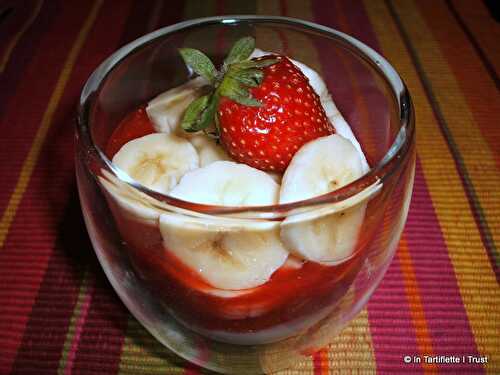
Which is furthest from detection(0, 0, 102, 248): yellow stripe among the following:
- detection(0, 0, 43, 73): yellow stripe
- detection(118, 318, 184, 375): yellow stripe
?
detection(118, 318, 184, 375): yellow stripe

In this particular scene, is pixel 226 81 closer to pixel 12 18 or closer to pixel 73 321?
pixel 73 321

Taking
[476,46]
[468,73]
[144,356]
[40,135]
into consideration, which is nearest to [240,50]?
[144,356]

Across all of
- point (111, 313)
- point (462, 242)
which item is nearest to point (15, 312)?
point (111, 313)

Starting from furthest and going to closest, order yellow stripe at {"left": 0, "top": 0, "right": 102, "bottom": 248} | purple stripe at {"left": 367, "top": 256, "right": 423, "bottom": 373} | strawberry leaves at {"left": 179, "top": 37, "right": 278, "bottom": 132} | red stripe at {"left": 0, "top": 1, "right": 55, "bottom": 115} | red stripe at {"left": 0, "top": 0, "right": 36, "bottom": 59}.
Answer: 1. red stripe at {"left": 0, "top": 0, "right": 36, "bottom": 59}
2. red stripe at {"left": 0, "top": 1, "right": 55, "bottom": 115}
3. yellow stripe at {"left": 0, "top": 0, "right": 102, "bottom": 248}
4. purple stripe at {"left": 367, "top": 256, "right": 423, "bottom": 373}
5. strawberry leaves at {"left": 179, "top": 37, "right": 278, "bottom": 132}

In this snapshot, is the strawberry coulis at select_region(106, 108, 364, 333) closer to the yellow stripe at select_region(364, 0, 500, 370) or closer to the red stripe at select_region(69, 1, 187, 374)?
the red stripe at select_region(69, 1, 187, 374)

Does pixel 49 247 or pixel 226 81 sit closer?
pixel 226 81

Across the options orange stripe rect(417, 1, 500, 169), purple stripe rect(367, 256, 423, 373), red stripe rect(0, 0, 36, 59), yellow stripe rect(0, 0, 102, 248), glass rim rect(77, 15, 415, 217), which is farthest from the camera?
red stripe rect(0, 0, 36, 59)

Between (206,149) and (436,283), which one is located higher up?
(206,149)
